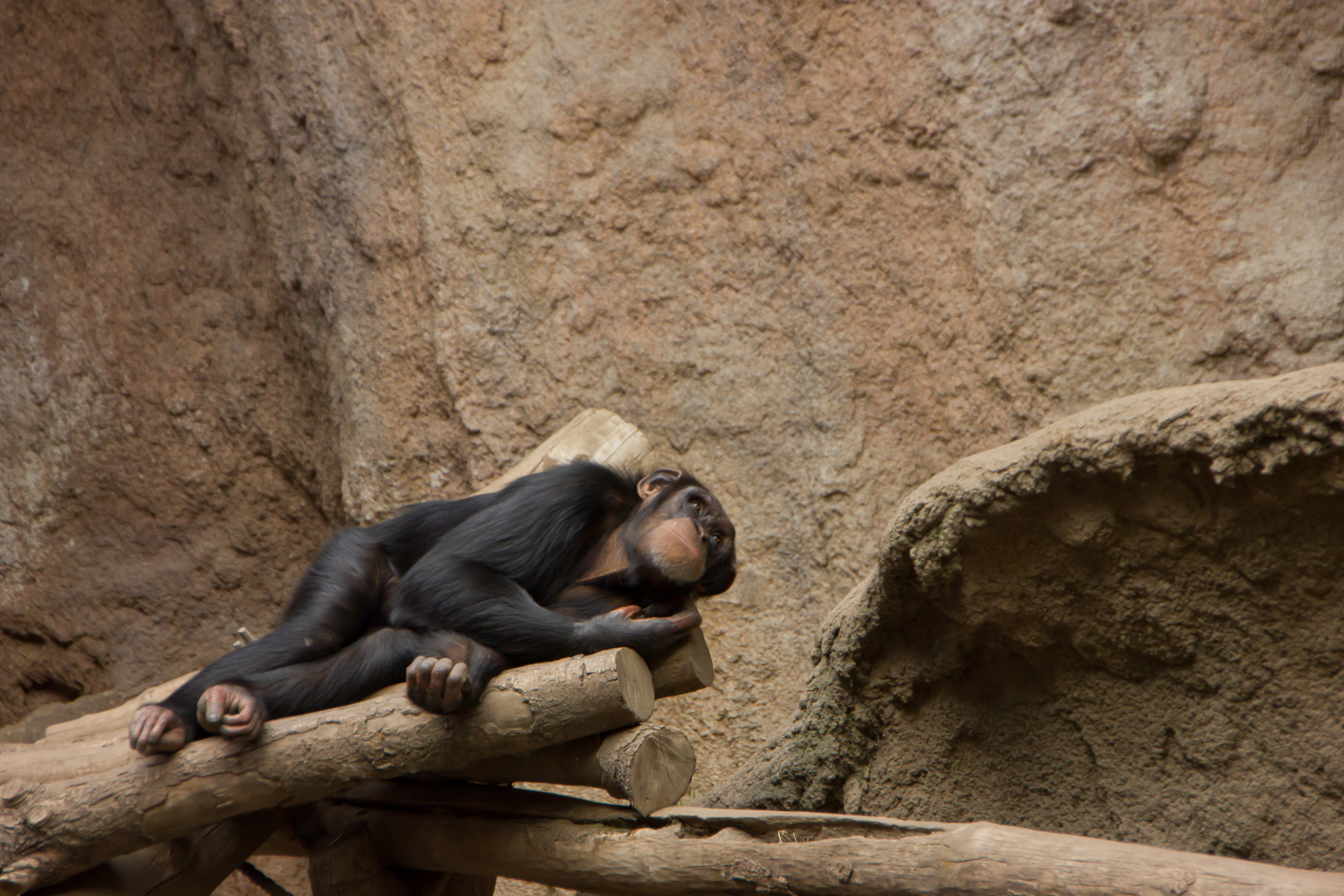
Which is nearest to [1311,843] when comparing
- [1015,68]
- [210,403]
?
[1015,68]

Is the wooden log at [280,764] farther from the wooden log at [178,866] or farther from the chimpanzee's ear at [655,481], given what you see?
the chimpanzee's ear at [655,481]

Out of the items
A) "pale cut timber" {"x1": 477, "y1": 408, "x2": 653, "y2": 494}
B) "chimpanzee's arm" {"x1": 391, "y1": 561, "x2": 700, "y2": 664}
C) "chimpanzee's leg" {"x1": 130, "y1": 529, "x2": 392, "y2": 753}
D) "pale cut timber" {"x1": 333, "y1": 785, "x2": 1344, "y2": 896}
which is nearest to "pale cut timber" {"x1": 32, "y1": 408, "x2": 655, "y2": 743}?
"pale cut timber" {"x1": 477, "y1": 408, "x2": 653, "y2": 494}

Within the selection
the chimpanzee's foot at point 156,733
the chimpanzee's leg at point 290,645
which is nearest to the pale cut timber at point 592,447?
the chimpanzee's leg at point 290,645

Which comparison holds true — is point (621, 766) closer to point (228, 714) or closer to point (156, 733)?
point (228, 714)

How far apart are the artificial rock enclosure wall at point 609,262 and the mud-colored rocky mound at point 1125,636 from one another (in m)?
1.30

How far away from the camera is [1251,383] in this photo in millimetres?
2373

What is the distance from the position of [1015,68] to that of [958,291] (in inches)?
36.6

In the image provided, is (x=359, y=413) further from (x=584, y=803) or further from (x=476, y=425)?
(x=584, y=803)

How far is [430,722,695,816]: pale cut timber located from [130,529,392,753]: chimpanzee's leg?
50 cm

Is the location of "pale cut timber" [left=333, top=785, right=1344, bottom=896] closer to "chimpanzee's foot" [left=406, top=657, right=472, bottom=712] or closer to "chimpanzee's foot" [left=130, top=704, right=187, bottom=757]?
"chimpanzee's foot" [left=406, top=657, right=472, bottom=712]

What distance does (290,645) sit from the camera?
2.77 m

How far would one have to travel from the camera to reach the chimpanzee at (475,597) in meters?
2.51

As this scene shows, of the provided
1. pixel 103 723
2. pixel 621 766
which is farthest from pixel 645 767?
pixel 103 723

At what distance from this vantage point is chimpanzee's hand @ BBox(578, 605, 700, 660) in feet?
8.64
